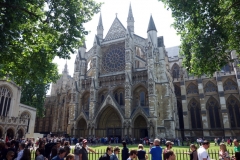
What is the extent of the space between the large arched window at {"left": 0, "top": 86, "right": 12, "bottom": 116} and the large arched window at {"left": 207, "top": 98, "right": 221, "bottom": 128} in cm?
3327

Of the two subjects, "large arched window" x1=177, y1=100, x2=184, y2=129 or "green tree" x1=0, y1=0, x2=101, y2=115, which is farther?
"large arched window" x1=177, y1=100, x2=184, y2=129

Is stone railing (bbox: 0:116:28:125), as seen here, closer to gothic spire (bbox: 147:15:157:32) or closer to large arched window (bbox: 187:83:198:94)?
gothic spire (bbox: 147:15:157:32)

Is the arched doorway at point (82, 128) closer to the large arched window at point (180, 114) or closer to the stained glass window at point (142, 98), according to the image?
the stained glass window at point (142, 98)

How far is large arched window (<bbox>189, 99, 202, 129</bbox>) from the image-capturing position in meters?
34.0

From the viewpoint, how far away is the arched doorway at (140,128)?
28.1m

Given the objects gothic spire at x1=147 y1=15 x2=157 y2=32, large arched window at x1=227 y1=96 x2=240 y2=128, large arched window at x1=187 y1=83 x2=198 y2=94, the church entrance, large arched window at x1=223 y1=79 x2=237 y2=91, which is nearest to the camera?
large arched window at x1=227 y1=96 x2=240 y2=128

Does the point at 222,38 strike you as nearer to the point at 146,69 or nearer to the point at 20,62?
the point at 20,62

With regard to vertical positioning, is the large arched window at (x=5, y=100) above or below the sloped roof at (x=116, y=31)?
below

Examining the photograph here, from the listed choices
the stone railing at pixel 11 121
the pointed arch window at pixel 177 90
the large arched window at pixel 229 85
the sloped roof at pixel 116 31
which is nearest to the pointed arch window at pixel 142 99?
the sloped roof at pixel 116 31

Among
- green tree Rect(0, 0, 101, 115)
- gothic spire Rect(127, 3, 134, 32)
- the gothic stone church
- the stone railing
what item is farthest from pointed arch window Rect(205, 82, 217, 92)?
the stone railing

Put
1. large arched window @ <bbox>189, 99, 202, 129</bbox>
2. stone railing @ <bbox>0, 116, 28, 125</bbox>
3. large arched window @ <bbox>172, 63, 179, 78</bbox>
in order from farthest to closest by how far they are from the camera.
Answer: large arched window @ <bbox>172, 63, 179, 78</bbox> < large arched window @ <bbox>189, 99, 202, 129</bbox> < stone railing @ <bbox>0, 116, 28, 125</bbox>

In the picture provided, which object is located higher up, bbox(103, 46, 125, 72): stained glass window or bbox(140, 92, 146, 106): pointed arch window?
bbox(103, 46, 125, 72): stained glass window

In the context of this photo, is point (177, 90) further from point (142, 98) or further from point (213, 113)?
point (142, 98)

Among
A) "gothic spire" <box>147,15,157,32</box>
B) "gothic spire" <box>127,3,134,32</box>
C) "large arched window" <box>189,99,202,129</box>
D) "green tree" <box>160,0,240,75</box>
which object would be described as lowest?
"large arched window" <box>189,99,202,129</box>
